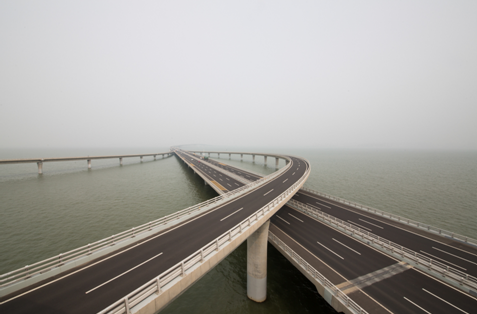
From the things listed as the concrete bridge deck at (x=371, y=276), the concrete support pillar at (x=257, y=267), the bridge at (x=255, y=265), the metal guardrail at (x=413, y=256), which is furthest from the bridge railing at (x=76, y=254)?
the metal guardrail at (x=413, y=256)

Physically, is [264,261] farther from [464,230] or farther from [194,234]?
[464,230]

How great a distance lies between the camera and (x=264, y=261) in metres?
17.3

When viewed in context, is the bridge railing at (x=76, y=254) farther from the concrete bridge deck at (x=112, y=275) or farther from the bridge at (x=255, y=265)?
the concrete bridge deck at (x=112, y=275)

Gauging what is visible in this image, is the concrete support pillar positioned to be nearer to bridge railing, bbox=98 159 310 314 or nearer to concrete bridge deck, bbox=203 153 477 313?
bridge railing, bbox=98 159 310 314

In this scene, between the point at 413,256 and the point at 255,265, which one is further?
the point at 255,265

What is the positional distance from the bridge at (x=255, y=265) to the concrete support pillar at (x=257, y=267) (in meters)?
0.10

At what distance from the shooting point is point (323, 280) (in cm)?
1427

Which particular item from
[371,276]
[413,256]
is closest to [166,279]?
[371,276]

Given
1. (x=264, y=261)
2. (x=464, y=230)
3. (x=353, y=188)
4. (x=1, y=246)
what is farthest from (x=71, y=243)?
(x=353, y=188)

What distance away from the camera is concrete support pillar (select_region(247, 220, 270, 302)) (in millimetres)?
16938

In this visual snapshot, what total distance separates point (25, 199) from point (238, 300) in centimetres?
5609

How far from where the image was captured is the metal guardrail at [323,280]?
1181 centimetres

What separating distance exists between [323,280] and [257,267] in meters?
6.22

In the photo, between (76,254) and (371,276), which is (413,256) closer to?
(371,276)
